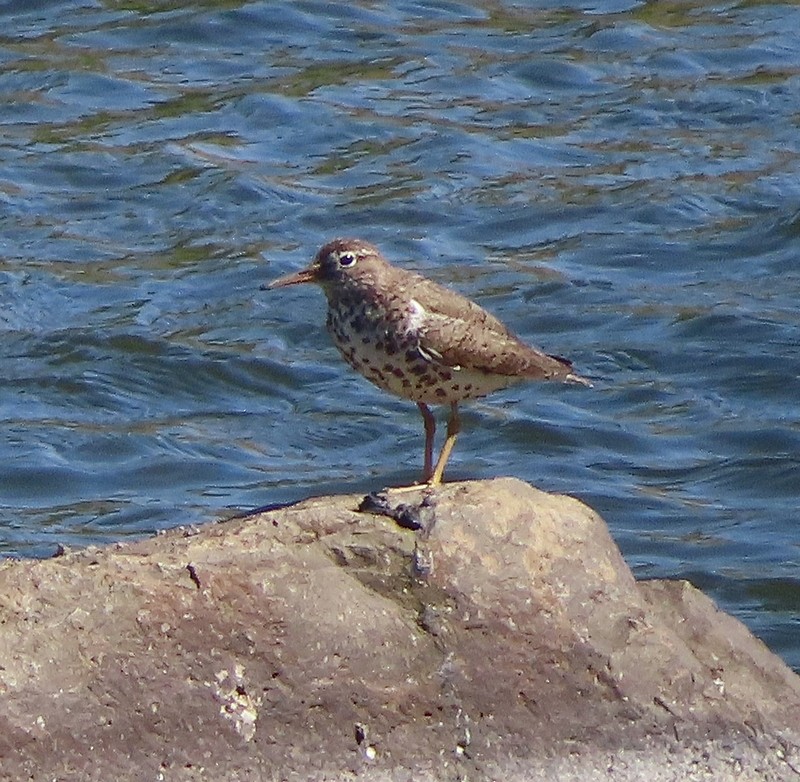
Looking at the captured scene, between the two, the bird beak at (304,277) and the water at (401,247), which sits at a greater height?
the bird beak at (304,277)

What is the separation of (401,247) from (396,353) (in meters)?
6.23

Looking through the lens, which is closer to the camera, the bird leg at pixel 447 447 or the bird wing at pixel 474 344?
the bird wing at pixel 474 344

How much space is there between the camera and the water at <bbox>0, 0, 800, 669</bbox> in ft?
36.1

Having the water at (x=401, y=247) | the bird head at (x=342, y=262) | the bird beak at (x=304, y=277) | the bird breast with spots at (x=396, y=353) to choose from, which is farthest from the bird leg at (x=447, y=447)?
the water at (x=401, y=247)

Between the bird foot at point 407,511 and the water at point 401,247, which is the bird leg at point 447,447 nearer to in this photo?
the bird foot at point 407,511

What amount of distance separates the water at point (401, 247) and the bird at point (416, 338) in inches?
89.5

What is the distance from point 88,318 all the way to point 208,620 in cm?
702

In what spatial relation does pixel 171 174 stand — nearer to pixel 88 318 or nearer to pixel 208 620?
pixel 88 318

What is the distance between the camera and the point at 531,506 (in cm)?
643

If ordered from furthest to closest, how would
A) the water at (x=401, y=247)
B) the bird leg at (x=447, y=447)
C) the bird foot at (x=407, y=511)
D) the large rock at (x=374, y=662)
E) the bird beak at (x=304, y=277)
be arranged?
the water at (x=401, y=247) → the bird beak at (x=304, y=277) → the bird leg at (x=447, y=447) → the bird foot at (x=407, y=511) → the large rock at (x=374, y=662)

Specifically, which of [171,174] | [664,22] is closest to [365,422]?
[171,174]

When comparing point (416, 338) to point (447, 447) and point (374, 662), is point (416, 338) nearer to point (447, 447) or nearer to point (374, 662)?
point (447, 447)

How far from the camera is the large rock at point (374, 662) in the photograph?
588cm

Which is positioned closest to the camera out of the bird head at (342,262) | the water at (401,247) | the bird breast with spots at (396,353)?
the bird breast with spots at (396,353)
